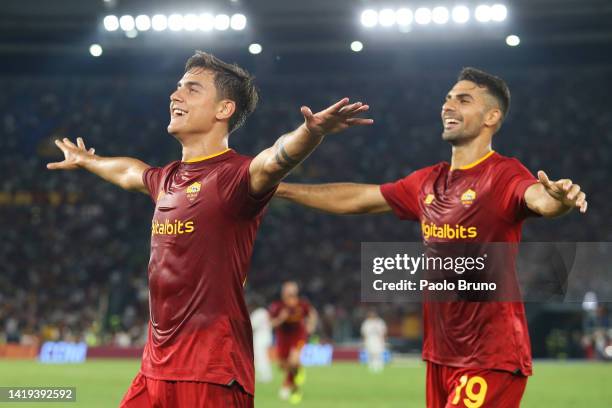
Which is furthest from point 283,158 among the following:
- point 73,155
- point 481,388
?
point 73,155

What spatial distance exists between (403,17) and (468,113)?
21.6 metres

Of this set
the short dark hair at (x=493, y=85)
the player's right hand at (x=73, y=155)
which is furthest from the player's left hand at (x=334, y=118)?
the player's right hand at (x=73, y=155)

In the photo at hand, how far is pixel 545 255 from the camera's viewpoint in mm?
6320

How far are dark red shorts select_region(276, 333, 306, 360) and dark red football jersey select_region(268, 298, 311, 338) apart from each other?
1.5 inches

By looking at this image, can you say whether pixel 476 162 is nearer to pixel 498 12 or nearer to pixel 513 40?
pixel 498 12

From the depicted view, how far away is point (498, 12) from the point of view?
86.7 feet

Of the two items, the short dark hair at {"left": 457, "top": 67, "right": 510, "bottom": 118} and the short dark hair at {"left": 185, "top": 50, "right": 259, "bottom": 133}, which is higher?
the short dark hair at {"left": 457, "top": 67, "right": 510, "bottom": 118}

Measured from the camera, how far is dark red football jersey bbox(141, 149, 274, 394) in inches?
193

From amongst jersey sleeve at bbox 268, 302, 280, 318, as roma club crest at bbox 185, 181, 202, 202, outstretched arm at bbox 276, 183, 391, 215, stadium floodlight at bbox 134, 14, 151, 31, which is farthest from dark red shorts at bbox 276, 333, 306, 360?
as roma club crest at bbox 185, 181, 202, 202

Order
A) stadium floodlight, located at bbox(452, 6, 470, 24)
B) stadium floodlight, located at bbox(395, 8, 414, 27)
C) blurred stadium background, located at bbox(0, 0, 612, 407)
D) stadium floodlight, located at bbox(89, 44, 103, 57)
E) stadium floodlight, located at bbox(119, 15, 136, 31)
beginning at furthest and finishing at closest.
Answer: stadium floodlight, located at bbox(89, 44, 103, 57) < blurred stadium background, located at bbox(0, 0, 612, 407) < stadium floodlight, located at bbox(119, 15, 136, 31) < stadium floodlight, located at bbox(395, 8, 414, 27) < stadium floodlight, located at bbox(452, 6, 470, 24)

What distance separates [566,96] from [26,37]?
69.0ft

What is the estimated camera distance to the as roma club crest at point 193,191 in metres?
5.12

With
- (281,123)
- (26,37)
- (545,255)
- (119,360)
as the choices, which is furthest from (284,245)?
(545,255)

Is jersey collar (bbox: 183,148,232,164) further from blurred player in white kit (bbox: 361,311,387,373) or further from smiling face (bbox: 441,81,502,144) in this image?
blurred player in white kit (bbox: 361,311,387,373)
